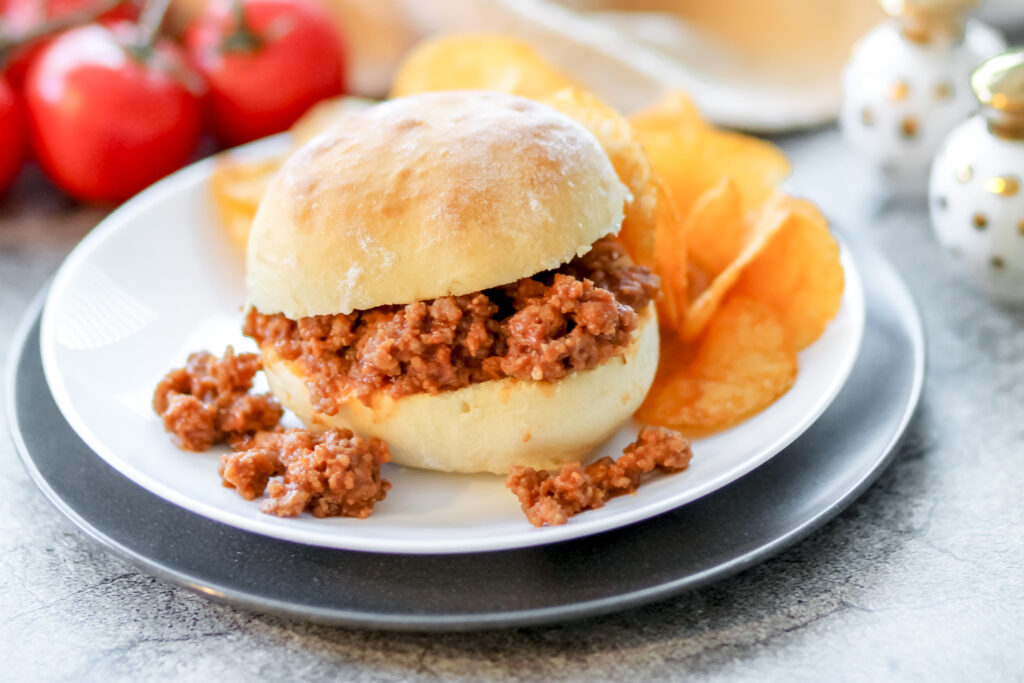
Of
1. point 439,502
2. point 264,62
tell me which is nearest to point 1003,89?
point 439,502

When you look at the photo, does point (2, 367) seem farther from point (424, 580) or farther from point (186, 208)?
point (424, 580)

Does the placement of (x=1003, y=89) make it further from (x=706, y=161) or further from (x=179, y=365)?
(x=179, y=365)

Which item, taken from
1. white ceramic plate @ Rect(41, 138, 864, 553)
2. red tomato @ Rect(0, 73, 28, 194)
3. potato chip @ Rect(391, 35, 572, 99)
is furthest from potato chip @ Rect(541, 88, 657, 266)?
red tomato @ Rect(0, 73, 28, 194)

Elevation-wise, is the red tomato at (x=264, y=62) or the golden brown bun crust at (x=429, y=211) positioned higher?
the golden brown bun crust at (x=429, y=211)

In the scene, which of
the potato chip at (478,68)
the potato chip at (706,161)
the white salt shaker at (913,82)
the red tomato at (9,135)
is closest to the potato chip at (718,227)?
the potato chip at (706,161)

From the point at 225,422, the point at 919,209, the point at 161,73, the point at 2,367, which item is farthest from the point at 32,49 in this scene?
the point at 919,209

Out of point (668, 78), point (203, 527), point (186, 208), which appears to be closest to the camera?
point (203, 527)

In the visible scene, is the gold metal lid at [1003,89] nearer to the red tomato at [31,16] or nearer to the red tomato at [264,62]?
the red tomato at [264,62]
